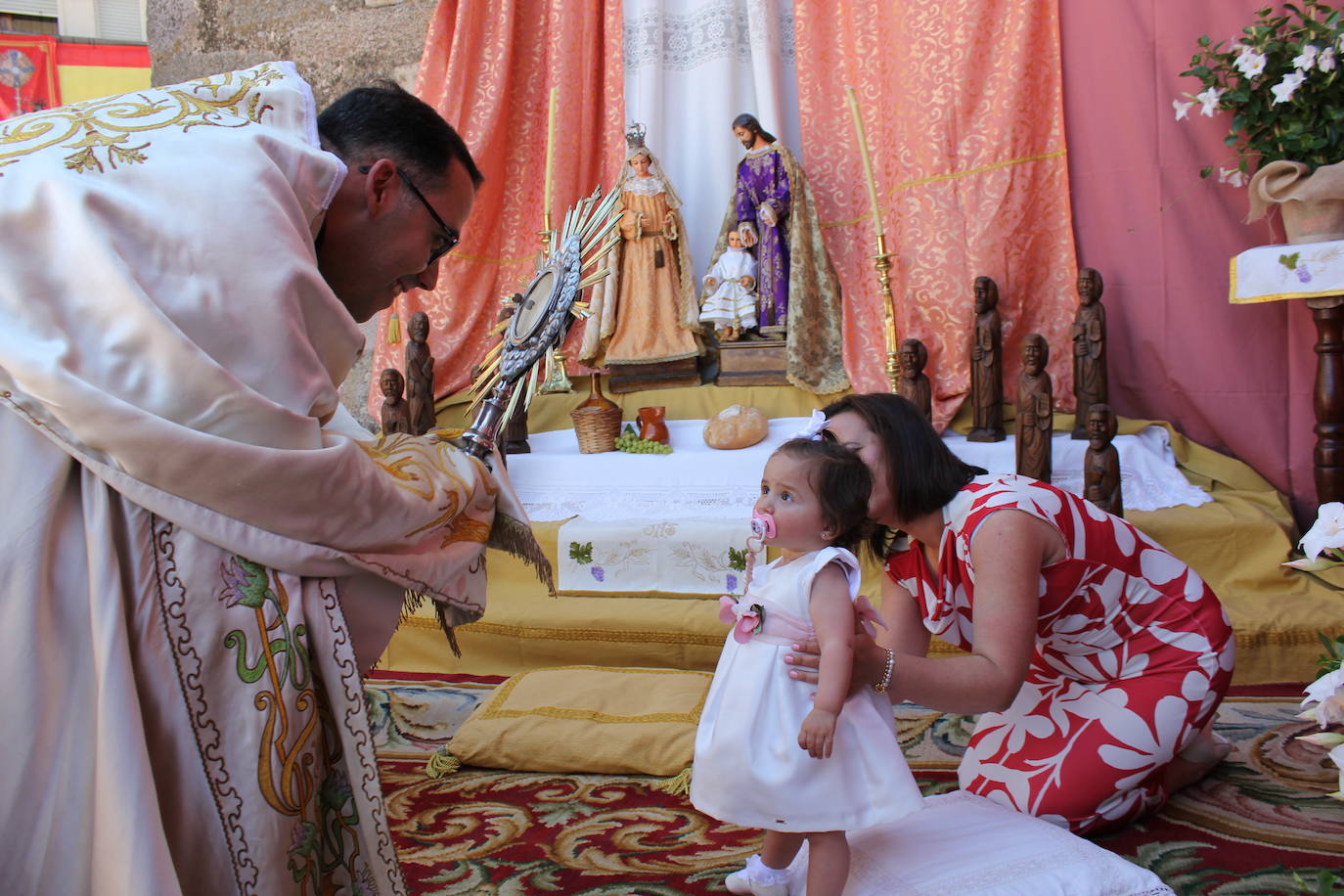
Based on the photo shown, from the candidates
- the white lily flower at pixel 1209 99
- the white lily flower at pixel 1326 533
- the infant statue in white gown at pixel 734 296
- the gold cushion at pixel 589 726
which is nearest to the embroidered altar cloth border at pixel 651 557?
the gold cushion at pixel 589 726

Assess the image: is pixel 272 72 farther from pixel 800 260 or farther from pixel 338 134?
pixel 800 260

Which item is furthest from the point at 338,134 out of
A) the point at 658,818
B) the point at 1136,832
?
the point at 1136,832

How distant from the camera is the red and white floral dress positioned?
207 cm

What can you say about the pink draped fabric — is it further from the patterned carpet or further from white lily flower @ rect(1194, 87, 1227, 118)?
the patterned carpet

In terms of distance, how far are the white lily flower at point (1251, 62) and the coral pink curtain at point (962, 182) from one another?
81cm

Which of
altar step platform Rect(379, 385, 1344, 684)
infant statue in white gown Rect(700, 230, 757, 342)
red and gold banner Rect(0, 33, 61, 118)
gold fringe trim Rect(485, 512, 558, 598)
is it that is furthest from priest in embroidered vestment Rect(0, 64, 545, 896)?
red and gold banner Rect(0, 33, 61, 118)

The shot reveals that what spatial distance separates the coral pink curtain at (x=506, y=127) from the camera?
5.34m

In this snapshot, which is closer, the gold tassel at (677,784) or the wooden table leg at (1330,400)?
the gold tassel at (677,784)

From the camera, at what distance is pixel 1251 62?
3518 millimetres

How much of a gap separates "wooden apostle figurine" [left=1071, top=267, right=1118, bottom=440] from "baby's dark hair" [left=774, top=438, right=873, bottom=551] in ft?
8.08

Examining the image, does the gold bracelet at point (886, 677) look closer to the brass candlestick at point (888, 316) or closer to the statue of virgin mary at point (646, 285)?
the brass candlestick at point (888, 316)

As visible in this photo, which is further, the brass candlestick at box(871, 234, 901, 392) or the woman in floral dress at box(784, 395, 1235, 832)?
the brass candlestick at box(871, 234, 901, 392)

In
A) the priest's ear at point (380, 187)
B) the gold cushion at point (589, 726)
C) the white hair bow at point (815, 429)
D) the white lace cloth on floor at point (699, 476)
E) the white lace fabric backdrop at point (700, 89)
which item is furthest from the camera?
the white lace fabric backdrop at point (700, 89)

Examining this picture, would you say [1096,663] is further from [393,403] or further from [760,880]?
[393,403]
